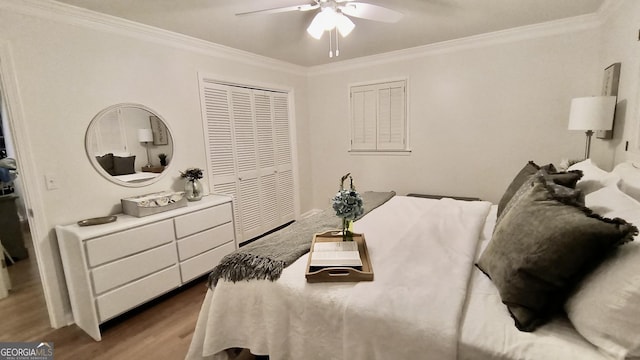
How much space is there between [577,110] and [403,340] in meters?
2.39

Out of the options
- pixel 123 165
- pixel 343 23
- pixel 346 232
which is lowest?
pixel 346 232

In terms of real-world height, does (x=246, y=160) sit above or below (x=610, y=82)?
below

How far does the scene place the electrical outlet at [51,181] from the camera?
212cm

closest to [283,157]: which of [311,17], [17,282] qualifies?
[311,17]

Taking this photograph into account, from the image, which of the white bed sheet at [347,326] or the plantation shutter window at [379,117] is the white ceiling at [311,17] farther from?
the white bed sheet at [347,326]

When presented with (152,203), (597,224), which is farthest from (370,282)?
(152,203)

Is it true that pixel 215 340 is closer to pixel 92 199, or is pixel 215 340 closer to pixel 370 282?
pixel 370 282

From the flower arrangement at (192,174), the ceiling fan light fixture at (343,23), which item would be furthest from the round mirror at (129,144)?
the ceiling fan light fixture at (343,23)

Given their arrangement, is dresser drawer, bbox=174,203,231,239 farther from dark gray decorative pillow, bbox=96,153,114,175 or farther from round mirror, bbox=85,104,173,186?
dark gray decorative pillow, bbox=96,153,114,175

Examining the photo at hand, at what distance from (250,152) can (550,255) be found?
10.8 feet

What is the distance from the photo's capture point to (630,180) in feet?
4.99

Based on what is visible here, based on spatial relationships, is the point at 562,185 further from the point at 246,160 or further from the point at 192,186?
the point at 246,160

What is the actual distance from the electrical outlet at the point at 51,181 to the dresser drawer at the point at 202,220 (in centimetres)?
86

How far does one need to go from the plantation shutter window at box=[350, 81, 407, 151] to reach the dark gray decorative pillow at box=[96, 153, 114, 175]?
116 inches
